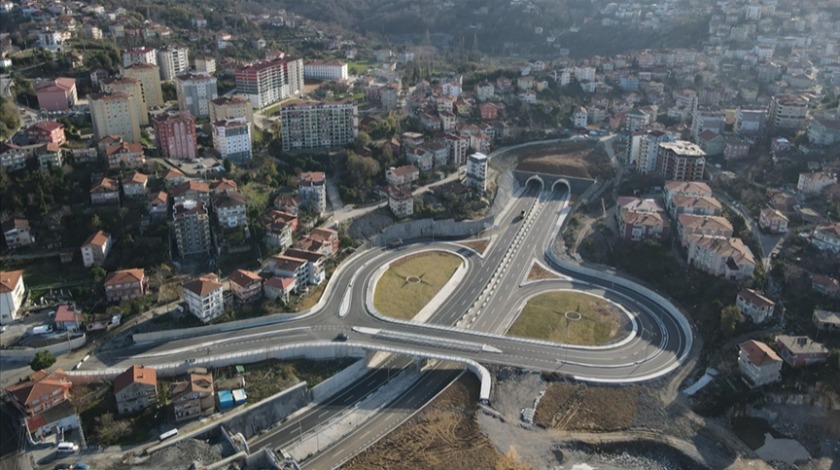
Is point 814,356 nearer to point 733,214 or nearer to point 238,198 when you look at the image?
point 733,214

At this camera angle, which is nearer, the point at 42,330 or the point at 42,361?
the point at 42,361

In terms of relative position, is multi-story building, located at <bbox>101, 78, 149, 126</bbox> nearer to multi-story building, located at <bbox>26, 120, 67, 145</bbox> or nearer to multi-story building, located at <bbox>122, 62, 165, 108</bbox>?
multi-story building, located at <bbox>122, 62, 165, 108</bbox>

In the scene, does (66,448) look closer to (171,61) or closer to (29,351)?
(29,351)

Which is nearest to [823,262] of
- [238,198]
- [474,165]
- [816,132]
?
[816,132]

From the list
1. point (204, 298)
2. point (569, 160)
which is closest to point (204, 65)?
point (569, 160)

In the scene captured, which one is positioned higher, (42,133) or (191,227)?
(42,133)

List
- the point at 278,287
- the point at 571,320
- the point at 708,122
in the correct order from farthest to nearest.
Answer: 1. the point at 708,122
2. the point at 571,320
3. the point at 278,287

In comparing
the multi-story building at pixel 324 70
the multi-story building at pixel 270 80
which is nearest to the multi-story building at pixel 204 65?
the multi-story building at pixel 270 80
